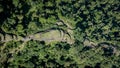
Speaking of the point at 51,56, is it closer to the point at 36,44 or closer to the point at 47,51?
the point at 47,51

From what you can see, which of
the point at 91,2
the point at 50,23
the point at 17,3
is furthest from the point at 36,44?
the point at 91,2

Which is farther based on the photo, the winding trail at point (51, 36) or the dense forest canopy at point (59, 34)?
the winding trail at point (51, 36)

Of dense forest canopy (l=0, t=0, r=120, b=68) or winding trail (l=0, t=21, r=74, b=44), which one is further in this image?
winding trail (l=0, t=21, r=74, b=44)

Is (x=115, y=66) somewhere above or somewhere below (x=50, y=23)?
below

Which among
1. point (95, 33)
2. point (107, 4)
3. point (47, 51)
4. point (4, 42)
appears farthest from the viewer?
point (107, 4)

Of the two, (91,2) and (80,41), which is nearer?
(80,41)

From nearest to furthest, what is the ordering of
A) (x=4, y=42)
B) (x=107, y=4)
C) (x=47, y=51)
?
(x=4, y=42)
(x=47, y=51)
(x=107, y=4)

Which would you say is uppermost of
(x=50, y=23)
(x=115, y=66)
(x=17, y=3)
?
(x=17, y=3)

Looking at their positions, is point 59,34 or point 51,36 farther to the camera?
point 59,34
